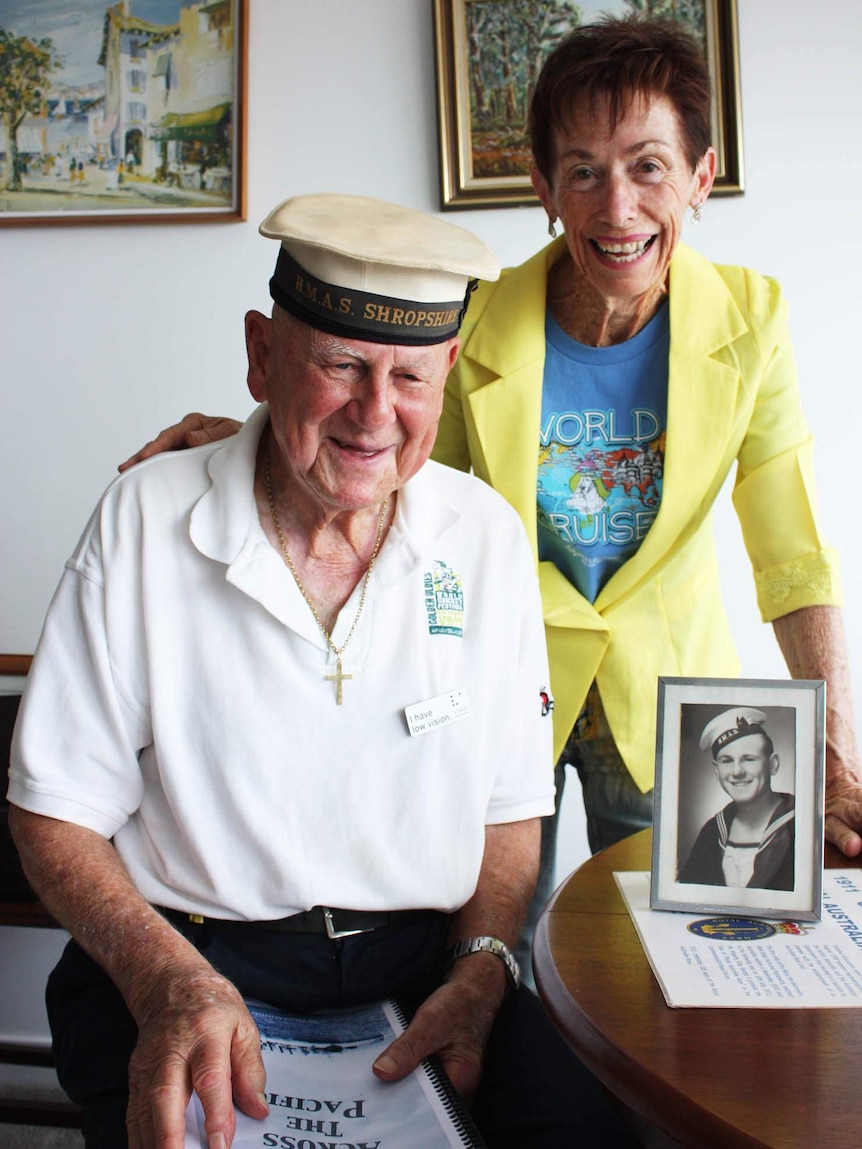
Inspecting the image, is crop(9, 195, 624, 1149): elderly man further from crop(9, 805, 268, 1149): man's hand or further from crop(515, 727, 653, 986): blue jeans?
crop(515, 727, 653, 986): blue jeans

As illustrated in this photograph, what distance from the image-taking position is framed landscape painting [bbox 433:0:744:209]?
265 centimetres

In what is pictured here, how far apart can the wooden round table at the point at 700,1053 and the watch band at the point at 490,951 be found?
21 cm

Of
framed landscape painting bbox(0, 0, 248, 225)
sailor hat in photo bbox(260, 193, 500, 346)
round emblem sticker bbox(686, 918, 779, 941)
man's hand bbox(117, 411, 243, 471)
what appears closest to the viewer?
round emblem sticker bbox(686, 918, 779, 941)

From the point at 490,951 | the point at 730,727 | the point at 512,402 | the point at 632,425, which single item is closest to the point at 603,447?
the point at 632,425

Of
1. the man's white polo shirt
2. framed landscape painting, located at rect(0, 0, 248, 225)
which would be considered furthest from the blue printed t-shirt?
framed landscape painting, located at rect(0, 0, 248, 225)

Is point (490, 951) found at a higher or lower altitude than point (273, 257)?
lower

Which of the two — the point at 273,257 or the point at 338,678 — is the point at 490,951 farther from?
the point at 273,257

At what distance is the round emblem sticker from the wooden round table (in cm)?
7

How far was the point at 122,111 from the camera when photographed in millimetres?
2871

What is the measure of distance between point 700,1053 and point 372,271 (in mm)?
946

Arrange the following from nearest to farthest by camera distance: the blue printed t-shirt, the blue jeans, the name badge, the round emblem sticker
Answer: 1. the round emblem sticker
2. the name badge
3. the blue printed t-shirt
4. the blue jeans

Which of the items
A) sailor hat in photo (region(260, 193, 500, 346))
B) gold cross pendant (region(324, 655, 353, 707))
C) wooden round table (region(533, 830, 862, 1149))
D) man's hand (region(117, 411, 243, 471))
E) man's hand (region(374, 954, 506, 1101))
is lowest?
man's hand (region(374, 954, 506, 1101))

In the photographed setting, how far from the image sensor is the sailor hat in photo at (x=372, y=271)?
1.37 m

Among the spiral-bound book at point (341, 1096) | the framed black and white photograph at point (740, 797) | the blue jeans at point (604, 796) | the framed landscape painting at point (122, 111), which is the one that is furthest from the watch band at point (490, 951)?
the framed landscape painting at point (122, 111)
